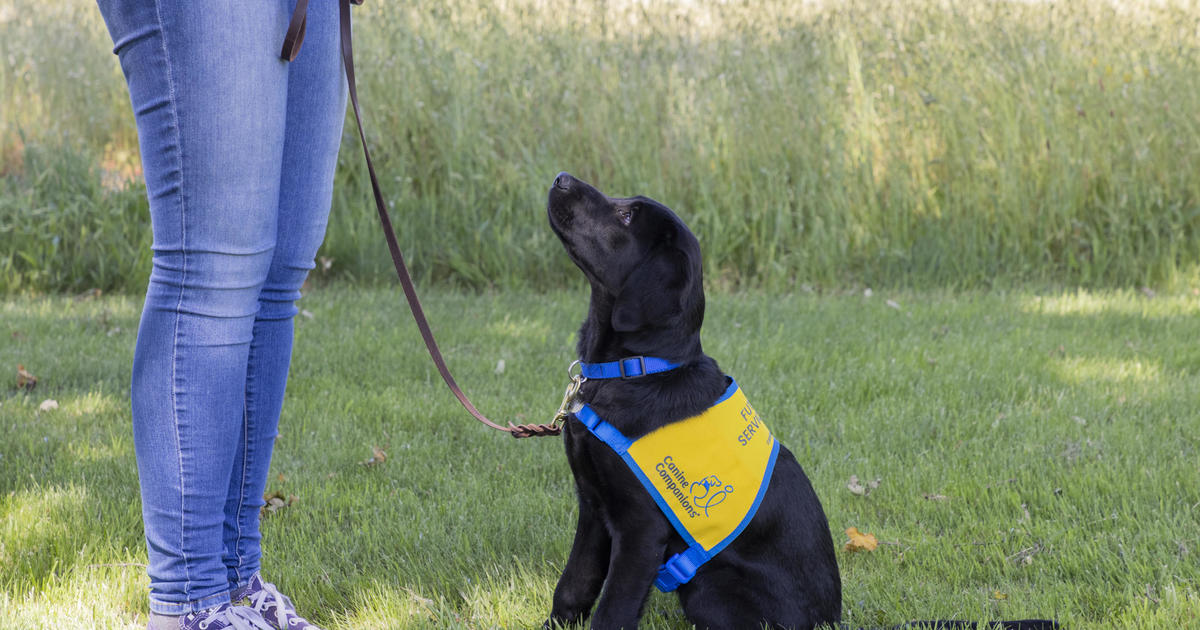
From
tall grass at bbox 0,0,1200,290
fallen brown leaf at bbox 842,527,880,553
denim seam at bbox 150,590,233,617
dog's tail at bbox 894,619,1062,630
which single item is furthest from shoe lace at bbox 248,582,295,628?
tall grass at bbox 0,0,1200,290

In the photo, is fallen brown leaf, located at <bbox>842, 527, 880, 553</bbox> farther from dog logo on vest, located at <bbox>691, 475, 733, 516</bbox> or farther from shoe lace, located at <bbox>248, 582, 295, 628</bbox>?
shoe lace, located at <bbox>248, 582, 295, 628</bbox>

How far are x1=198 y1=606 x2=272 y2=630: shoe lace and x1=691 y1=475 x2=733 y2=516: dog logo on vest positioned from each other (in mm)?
966

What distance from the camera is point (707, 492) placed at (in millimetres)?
2184

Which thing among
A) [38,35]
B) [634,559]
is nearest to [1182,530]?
[634,559]

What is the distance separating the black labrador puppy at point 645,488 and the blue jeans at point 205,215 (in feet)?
2.36

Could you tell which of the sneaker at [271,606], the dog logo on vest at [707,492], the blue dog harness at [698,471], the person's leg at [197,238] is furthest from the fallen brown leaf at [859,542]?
the person's leg at [197,238]

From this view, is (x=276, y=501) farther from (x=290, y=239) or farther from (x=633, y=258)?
(x=633, y=258)

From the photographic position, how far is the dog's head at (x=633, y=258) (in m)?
2.31

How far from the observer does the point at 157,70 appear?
174 centimetres

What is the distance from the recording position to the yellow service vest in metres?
2.17

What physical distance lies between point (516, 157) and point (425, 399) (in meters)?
3.07

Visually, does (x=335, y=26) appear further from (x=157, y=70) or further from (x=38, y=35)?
(x=38, y=35)

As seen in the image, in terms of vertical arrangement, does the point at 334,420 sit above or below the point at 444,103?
below

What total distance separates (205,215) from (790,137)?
5.45 meters
